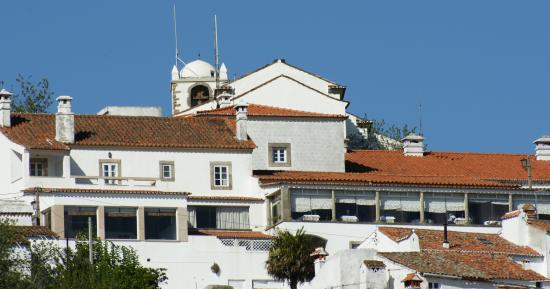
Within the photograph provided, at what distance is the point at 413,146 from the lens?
123000 mm

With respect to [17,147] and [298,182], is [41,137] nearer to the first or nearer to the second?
[17,147]

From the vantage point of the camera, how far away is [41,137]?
108875 mm

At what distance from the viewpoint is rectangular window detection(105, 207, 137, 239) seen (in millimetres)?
103250

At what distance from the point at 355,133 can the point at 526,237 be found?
33129mm

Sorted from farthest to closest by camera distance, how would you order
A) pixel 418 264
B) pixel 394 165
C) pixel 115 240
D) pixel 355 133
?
pixel 355 133
pixel 394 165
pixel 115 240
pixel 418 264

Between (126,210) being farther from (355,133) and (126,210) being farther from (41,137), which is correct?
(355,133)

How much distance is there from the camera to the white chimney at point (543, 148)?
124250 mm

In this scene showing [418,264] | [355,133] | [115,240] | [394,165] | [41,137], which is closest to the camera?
[418,264]

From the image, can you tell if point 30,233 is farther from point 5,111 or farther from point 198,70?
point 198,70

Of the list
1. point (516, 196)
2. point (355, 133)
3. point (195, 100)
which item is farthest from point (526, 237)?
point (195, 100)

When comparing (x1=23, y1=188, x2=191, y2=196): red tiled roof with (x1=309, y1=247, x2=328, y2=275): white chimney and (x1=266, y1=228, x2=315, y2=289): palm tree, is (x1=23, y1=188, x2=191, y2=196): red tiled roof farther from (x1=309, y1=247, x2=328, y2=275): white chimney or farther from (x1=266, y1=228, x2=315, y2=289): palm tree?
(x1=309, y1=247, x2=328, y2=275): white chimney

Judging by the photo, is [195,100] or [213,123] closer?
[213,123]

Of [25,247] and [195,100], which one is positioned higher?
[195,100]

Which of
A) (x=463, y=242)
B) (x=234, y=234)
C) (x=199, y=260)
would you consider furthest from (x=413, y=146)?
(x=199, y=260)
